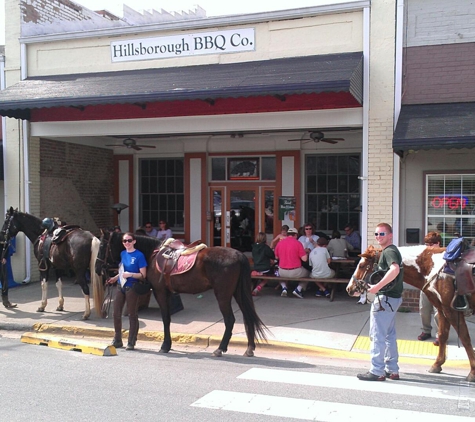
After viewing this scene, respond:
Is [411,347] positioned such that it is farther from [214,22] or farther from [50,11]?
[50,11]

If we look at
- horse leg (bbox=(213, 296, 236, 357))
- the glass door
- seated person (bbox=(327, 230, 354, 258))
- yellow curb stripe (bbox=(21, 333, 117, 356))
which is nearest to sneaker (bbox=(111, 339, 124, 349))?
yellow curb stripe (bbox=(21, 333, 117, 356))

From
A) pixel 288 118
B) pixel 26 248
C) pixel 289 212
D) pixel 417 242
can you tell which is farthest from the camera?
pixel 289 212

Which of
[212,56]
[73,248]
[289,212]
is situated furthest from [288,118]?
[73,248]

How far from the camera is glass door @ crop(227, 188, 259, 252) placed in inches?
585

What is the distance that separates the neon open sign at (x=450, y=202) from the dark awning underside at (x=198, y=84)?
2426 mm

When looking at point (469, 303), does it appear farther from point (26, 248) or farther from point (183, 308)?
point (26, 248)

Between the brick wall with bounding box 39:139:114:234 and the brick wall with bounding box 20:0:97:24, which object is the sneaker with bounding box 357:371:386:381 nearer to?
the brick wall with bounding box 39:139:114:234

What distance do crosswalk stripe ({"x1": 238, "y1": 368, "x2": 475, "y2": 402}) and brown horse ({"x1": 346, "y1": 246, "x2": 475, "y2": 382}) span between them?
51cm

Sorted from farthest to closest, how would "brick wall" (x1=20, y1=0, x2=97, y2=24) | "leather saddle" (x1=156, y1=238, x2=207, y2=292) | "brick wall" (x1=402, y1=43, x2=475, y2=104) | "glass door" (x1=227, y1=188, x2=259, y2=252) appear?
"glass door" (x1=227, y1=188, x2=259, y2=252) < "brick wall" (x1=20, y1=0, x2=97, y2=24) < "brick wall" (x1=402, y1=43, x2=475, y2=104) < "leather saddle" (x1=156, y1=238, x2=207, y2=292)

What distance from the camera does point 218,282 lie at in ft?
24.6

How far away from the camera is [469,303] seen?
6375mm

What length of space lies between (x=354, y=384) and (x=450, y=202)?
515cm

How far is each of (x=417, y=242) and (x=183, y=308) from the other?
15.3ft

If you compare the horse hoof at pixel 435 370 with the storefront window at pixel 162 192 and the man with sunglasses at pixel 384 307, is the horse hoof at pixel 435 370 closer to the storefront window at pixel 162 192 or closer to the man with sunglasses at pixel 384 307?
the man with sunglasses at pixel 384 307
